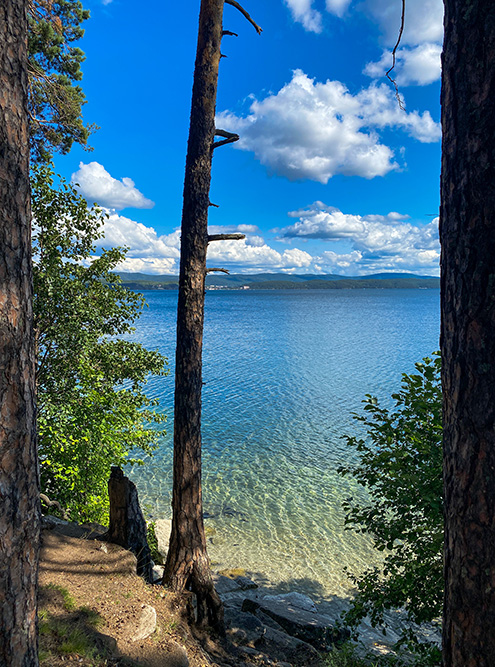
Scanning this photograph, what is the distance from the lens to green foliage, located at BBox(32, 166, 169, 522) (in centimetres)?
904

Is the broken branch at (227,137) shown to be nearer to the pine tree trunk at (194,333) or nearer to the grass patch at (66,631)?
the pine tree trunk at (194,333)

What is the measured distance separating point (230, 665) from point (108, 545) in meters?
2.62

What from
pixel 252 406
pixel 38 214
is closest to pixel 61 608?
pixel 38 214

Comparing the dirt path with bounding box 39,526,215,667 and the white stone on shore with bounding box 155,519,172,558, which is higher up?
the dirt path with bounding box 39,526,215,667

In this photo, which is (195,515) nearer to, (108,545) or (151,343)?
(108,545)

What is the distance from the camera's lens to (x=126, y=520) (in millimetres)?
6926

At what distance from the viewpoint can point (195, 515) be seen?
6.48 m

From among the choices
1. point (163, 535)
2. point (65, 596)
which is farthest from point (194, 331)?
point (163, 535)

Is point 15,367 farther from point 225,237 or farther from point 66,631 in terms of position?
point 225,237

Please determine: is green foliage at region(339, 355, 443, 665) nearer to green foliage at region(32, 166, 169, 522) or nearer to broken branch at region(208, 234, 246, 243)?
broken branch at region(208, 234, 246, 243)

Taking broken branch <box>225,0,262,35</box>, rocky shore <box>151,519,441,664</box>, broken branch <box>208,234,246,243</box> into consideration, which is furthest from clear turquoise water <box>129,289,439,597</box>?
broken branch <box>225,0,262,35</box>

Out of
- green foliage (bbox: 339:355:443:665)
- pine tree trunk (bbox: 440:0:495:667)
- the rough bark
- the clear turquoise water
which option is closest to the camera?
pine tree trunk (bbox: 440:0:495:667)

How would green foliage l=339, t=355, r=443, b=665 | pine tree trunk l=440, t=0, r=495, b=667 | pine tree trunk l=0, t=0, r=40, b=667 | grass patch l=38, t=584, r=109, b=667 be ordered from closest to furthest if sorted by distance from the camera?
1. pine tree trunk l=440, t=0, r=495, b=667
2. pine tree trunk l=0, t=0, r=40, b=667
3. grass patch l=38, t=584, r=109, b=667
4. green foliage l=339, t=355, r=443, b=665

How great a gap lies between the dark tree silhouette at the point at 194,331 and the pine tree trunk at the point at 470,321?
4619mm
